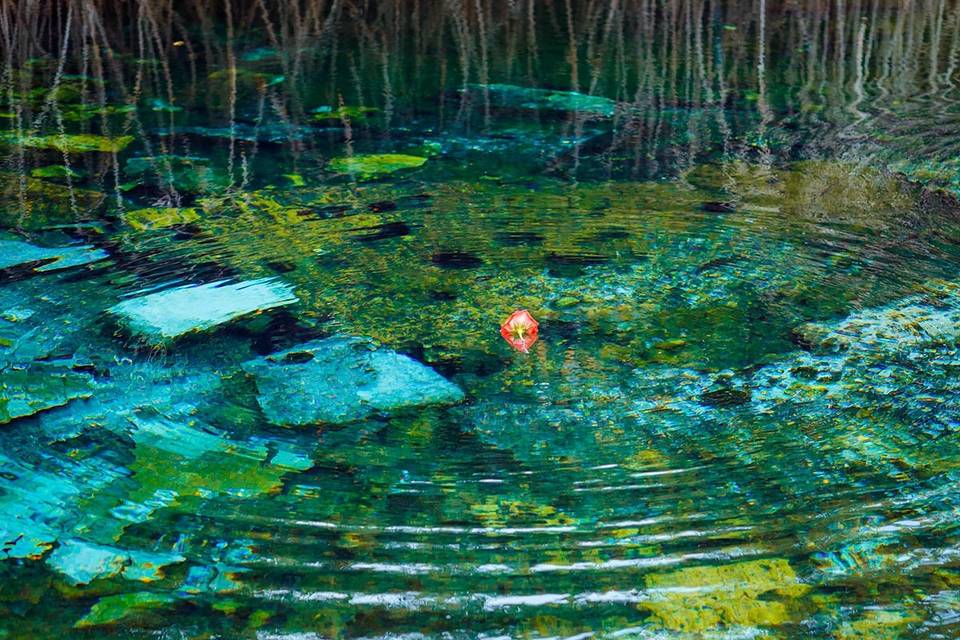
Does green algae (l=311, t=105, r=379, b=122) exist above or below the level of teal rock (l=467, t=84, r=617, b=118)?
below

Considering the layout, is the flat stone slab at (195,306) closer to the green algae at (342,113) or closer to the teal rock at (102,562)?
the teal rock at (102,562)

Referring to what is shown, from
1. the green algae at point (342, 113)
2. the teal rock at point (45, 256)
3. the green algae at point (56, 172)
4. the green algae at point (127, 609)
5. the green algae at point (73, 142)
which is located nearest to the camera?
the green algae at point (127, 609)

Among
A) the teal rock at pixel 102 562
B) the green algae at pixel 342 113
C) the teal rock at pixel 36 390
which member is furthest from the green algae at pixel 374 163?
the teal rock at pixel 102 562

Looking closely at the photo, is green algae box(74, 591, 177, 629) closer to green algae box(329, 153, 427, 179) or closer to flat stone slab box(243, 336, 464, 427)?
flat stone slab box(243, 336, 464, 427)

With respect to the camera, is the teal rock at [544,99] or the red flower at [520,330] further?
the teal rock at [544,99]

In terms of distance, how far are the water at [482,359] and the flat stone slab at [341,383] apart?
10 mm

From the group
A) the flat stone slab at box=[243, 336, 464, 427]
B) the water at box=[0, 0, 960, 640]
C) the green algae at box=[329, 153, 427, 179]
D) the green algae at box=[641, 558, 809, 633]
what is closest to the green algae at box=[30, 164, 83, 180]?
the water at box=[0, 0, 960, 640]

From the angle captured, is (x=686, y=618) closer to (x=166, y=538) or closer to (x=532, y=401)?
(x=532, y=401)

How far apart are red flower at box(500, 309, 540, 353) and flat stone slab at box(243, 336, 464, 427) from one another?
0.69 ft

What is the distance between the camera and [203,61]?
15.5 feet

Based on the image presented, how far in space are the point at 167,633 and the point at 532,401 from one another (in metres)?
0.88

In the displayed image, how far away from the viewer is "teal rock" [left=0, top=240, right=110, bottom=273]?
8.96ft

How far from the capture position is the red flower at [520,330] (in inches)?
94.6

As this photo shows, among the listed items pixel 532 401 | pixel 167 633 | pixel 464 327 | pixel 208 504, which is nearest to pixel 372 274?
pixel 464 327
